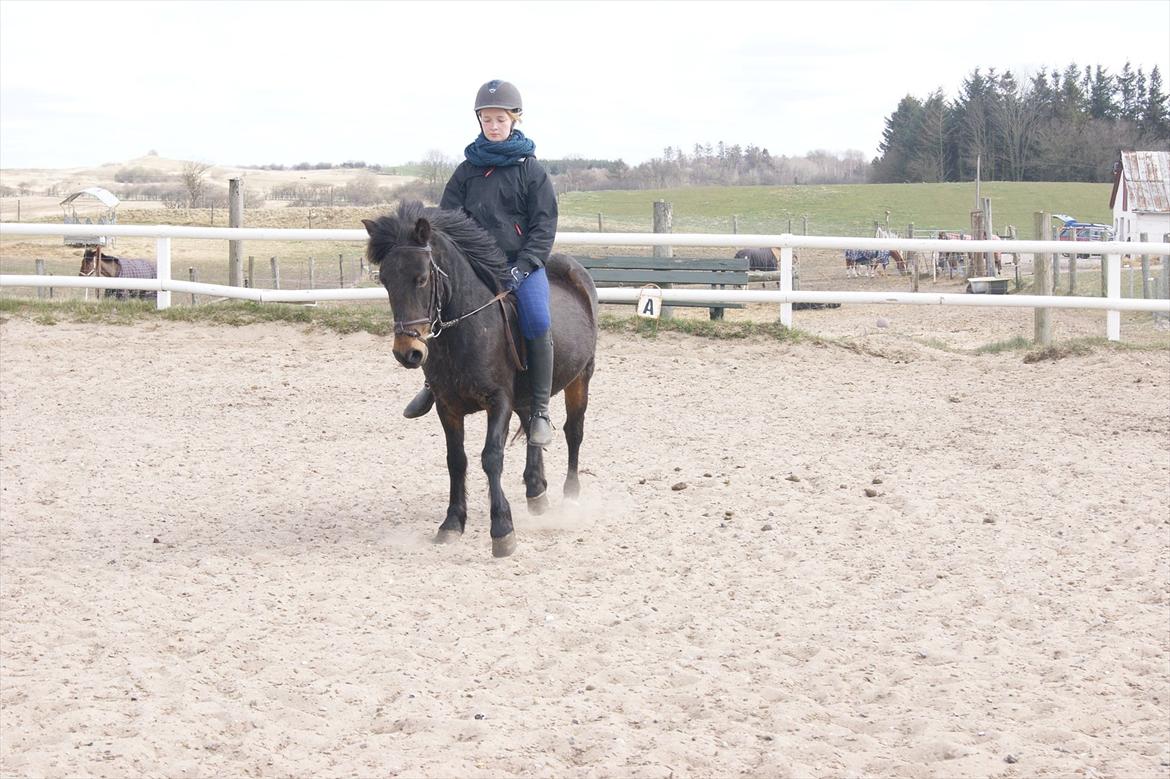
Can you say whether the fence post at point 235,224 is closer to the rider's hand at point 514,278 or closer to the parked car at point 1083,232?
the rider's hand at point 514,278

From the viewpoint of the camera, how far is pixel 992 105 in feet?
281

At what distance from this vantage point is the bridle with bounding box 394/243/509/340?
233 inches

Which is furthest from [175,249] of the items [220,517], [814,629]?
[814,629]

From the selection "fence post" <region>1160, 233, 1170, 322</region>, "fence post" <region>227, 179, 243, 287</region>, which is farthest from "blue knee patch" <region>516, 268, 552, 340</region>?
"fence post" <region>1160, 233, 1170, 322</region>

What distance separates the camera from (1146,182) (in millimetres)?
50719

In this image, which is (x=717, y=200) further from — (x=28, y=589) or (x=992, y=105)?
(x=28, y=589)

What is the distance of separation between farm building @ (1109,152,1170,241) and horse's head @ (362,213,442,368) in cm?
4954

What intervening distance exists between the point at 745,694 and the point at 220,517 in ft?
12.9

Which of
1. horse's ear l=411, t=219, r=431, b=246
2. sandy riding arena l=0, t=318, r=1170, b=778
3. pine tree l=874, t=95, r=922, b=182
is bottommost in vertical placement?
sandy riding arena l=0, t=318, r=1170, b=778

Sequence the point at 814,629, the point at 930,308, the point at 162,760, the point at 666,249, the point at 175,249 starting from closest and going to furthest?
the point at 162,760
the point at 814,629
the point at 666,249
the point at 930,308
the point at 175,249

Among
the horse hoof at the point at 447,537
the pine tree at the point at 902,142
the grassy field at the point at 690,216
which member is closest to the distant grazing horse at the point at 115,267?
the grassy field at the point at 690,216

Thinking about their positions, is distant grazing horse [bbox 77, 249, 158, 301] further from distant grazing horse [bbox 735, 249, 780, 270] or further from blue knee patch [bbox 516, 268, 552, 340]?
distant grazing horse [bbox 735, 249, 780, 270]

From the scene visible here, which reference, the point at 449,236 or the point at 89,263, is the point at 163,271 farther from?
the point at 449,236

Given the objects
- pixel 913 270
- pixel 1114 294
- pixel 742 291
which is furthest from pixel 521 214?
pixel 913 270
